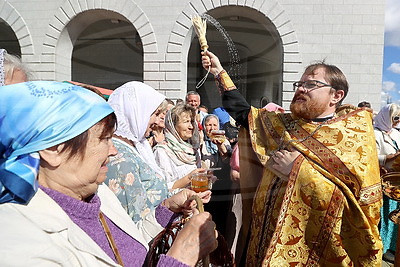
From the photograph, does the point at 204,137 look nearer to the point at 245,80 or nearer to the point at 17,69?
the point at 17,69

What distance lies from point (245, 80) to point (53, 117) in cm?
1113

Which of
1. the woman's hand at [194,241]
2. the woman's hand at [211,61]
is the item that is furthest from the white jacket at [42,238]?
the woman's hand at [211,61]

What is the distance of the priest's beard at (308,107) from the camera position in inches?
89.3

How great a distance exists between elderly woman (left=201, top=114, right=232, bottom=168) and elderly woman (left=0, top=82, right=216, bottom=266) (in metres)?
2.34

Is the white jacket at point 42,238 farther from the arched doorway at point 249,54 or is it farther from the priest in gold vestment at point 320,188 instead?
the arched doorway at point 249,54

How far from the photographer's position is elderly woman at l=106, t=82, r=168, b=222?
1.71 meters

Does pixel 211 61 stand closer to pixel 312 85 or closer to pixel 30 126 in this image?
pixel 312 85

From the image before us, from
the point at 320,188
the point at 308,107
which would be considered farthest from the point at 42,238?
the point at 308,107

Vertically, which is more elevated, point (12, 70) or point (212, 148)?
point (12, 70)

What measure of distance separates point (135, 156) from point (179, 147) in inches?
50.3

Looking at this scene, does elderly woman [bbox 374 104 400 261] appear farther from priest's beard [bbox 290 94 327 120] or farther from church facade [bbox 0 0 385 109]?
church facade [bbox 0 0 385 109]

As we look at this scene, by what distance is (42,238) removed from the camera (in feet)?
2.68

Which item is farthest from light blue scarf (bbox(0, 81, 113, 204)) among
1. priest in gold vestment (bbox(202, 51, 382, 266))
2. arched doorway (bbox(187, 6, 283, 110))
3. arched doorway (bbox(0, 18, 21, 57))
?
arched doorway (bbox(0, 18, 21, 57))

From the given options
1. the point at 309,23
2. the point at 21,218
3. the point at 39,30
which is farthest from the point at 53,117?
the point at 39,30
